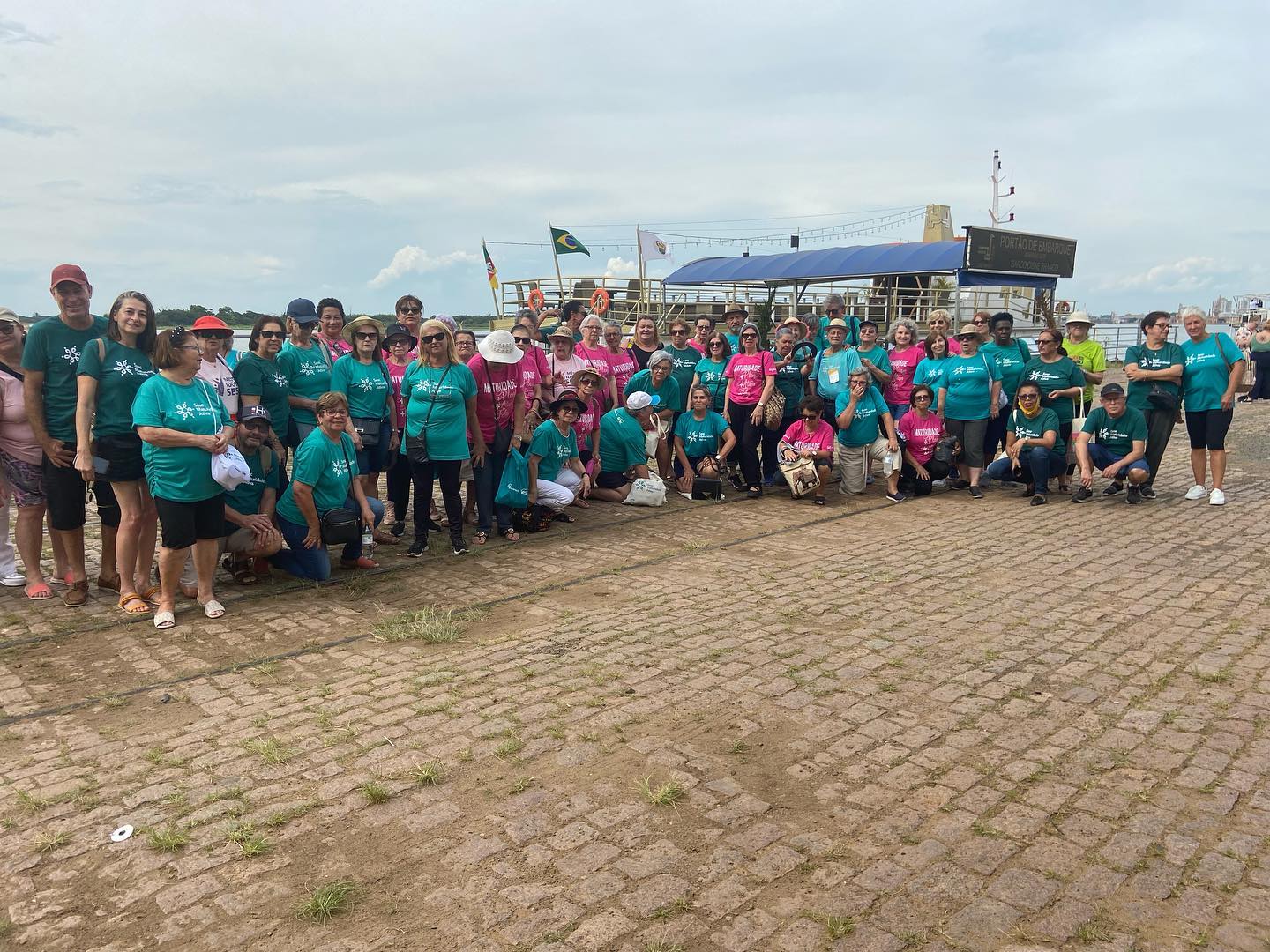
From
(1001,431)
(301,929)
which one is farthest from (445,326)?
(1001,431)

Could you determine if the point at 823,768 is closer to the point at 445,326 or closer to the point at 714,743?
the point at 714,743

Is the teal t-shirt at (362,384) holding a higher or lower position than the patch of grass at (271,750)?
higher

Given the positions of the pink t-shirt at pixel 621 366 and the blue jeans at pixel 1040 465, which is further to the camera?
the pink t-shirt at pixel 621 366

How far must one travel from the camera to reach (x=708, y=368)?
9672 millimetres

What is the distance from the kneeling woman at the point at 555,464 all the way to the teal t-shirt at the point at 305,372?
185cm

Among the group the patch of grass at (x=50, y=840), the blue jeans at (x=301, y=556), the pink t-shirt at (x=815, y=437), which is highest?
the pink t-shirt at (x=815, y=437)

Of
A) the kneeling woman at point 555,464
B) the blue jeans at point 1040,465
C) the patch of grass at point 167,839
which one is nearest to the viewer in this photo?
the patch of grass at point 167,839

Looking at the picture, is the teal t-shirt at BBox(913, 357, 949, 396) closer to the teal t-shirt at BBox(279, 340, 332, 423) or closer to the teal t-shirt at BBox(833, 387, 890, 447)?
the teal t-shirt at BBox(833, 387, 890, 447)

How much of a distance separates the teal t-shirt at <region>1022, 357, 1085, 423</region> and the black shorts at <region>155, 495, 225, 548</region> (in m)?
7.54

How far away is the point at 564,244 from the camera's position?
2298 cm

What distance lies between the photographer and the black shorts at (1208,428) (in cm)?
840

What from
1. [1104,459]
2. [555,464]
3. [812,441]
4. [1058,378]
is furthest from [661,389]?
[1104,459]

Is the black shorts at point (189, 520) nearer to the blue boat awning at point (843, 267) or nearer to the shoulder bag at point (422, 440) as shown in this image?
the shoulder bag at point (422, 440)

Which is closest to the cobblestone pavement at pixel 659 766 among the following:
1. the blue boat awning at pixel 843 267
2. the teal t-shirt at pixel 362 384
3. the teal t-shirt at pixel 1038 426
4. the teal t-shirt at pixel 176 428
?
the teal t-shirt at pixel 176 428
